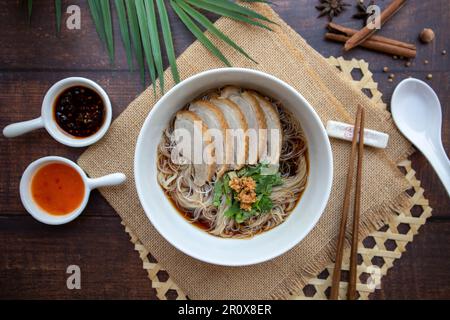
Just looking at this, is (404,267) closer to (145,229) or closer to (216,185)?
(216,185)

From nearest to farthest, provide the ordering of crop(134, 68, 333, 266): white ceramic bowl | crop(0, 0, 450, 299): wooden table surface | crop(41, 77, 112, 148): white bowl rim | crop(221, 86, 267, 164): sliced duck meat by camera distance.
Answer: crop(134, 68, 333, 266): white ceramic bowl
crop(221, 86, 267, 164): sliced duck meat
crop(41, 77, 112, 148): white bowl rim
crop(0, 0, 450, 299): wooden table surface

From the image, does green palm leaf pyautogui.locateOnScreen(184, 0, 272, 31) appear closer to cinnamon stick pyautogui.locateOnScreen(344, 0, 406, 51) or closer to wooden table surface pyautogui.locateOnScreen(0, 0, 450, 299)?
wooden table surface pyautogui.locateOnScreen(0, 0, 450, 299)

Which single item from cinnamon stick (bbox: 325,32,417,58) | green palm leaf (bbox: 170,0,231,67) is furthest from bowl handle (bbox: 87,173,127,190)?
cinnamon stick (bbox: 325,32,417,58)

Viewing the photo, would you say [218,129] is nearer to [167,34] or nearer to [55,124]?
[167,34]

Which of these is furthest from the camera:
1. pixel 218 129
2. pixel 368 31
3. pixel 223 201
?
pixel 368 31

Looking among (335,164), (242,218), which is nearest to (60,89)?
(242,218)

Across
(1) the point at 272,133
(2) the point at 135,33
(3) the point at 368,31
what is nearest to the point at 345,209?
(1) the point at 272,133
